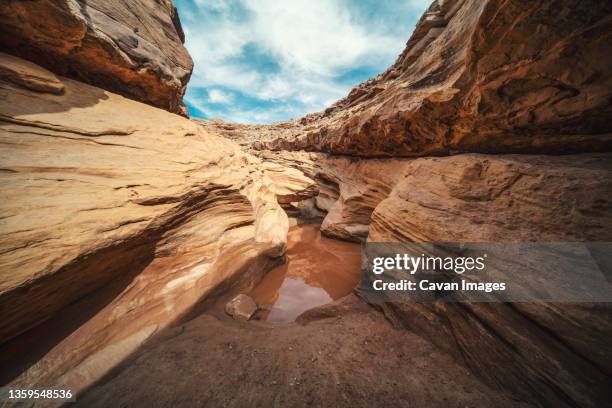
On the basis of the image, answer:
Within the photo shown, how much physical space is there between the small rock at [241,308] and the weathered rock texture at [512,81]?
5829 mm

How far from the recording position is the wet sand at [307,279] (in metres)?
4.64

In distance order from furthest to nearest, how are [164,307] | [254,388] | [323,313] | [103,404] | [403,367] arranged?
1. [323,313]
2. [164,307]
3. [403,367]
4. [254,388]
5. [103,404]

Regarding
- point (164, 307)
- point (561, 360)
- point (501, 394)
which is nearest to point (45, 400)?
point (164, 307)

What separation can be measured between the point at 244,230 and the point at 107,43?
15.1 feet

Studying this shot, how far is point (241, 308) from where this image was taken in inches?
156

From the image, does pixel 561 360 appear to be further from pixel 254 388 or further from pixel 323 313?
pixel 254 388

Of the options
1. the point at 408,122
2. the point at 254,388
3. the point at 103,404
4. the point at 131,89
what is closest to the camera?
the point at 103,404

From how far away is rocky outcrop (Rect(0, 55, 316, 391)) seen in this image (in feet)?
7.19

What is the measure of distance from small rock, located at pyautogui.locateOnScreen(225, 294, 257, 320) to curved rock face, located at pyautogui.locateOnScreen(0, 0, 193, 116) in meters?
5.51

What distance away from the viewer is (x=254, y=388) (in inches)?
93.6

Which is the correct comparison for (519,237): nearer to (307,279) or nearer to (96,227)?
(307,279)

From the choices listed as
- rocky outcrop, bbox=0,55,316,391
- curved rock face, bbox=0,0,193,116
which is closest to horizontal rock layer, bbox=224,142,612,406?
rocky outcrop, bbox=0,55,316,391

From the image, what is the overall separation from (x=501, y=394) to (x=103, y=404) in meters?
4.31

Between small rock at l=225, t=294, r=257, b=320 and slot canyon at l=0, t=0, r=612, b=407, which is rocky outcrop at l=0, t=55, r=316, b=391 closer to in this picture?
slot canyon at l=0, t=0, r=612, b=407
